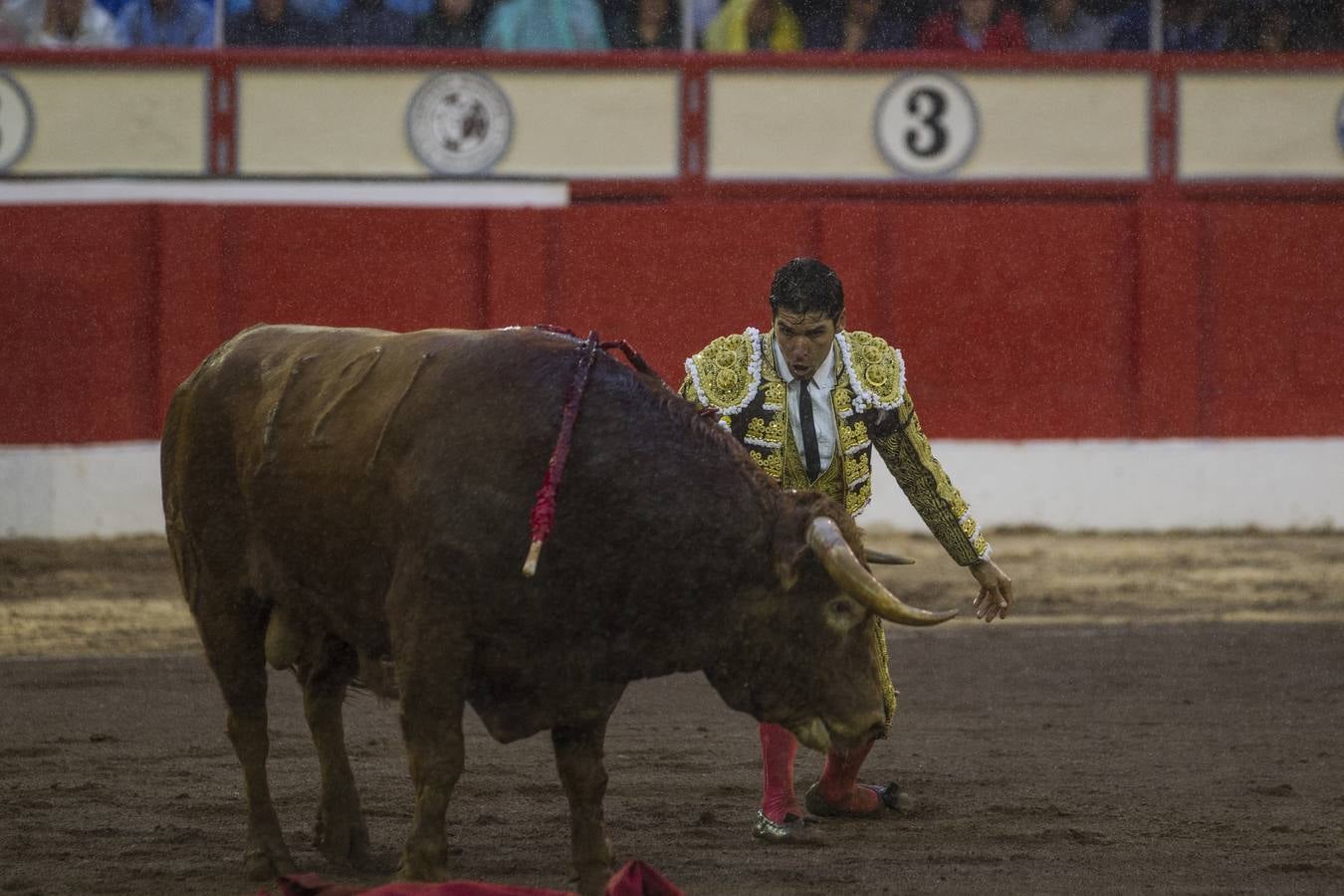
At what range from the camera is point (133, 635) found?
7.66m

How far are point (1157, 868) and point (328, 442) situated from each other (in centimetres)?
177

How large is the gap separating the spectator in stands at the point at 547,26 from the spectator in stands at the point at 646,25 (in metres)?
0.12

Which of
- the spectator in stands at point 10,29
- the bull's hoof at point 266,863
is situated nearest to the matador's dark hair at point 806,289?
the bull's hoof at point 266,863

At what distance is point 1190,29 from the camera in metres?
11.7

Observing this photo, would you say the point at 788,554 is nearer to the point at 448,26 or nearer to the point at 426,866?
the point at 426,866

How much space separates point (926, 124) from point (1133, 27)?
143 cm

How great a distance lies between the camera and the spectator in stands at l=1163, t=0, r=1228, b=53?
38.3 ft

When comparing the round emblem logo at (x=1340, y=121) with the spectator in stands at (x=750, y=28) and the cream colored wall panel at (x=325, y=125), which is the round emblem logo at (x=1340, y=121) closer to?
the spectator in stands at (x=750, y=28)

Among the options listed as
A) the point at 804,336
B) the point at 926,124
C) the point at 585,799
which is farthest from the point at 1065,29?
the point at 585,799

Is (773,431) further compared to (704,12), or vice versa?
(704,12)

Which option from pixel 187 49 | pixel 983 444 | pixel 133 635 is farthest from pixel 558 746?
pixel 187 49

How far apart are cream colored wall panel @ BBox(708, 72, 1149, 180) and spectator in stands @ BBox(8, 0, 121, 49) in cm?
324

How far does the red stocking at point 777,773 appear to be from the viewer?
4.31m

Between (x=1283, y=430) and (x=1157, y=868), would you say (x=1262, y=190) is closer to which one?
(x=1283, y=430)
